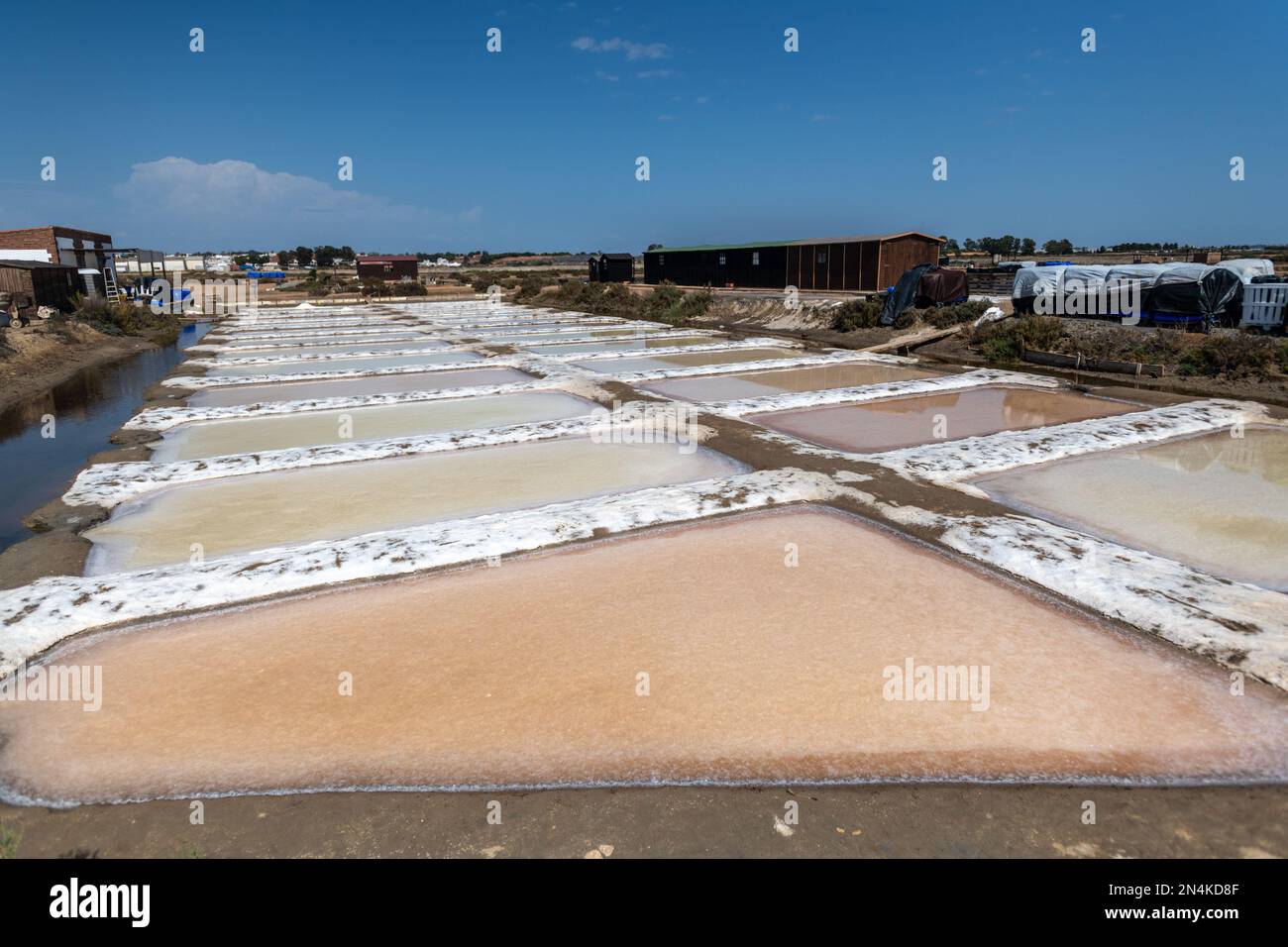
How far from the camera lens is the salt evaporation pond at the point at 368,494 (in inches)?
258

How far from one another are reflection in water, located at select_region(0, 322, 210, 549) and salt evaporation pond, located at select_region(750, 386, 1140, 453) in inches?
350

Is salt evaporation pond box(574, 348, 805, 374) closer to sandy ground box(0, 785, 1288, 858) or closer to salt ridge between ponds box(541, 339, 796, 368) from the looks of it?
salt ridge between ponds box(541, 339, 796, 368)

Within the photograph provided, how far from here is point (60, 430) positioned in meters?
11.9

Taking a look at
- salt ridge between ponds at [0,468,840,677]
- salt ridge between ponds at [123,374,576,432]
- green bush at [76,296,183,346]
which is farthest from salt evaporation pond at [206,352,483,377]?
salt ridge between ponds at [0,468,840,677]

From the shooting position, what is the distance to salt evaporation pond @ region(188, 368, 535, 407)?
13523 millimetres

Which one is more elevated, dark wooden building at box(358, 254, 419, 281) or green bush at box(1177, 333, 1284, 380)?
dark wooden building at box(358, 254, 419, 281)

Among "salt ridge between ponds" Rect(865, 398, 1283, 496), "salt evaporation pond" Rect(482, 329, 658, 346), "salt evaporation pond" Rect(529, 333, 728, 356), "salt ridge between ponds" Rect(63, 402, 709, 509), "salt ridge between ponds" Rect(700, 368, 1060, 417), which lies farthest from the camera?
"salt evaporation pond" Rect(482, 329, 658, 346)

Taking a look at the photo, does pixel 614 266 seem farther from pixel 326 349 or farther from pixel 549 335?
pixel 326 349

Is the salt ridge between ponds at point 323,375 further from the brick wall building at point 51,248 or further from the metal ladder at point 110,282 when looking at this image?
the metal ladder at point 110,282

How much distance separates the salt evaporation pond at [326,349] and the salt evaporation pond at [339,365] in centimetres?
126
